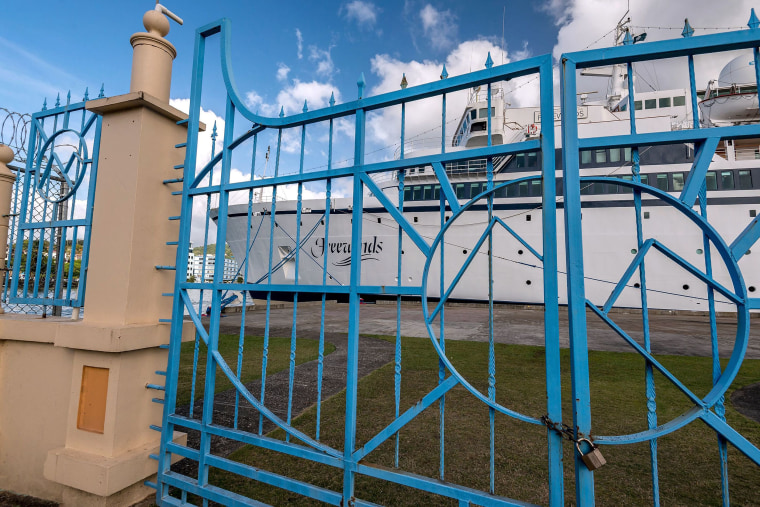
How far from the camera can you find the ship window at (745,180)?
12.0 meters

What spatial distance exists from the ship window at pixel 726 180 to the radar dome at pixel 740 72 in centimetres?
671

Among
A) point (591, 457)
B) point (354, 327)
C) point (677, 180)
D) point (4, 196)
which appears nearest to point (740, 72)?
point (677, 180)

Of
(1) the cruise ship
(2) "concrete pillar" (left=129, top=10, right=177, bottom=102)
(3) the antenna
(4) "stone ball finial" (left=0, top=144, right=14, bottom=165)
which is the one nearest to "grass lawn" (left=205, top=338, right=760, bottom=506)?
(2) "concrete pillar" (left=129, top=10, right=177, bottom=102)

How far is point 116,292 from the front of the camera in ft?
7.95

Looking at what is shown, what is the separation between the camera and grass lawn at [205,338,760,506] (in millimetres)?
2443

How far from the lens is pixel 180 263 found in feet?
8.28

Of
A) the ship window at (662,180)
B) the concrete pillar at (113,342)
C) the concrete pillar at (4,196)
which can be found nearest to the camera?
the concrete pillar at (113,342)

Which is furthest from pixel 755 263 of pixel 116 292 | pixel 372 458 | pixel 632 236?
pixel 116 292

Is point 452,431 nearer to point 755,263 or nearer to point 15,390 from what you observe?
point 15,390

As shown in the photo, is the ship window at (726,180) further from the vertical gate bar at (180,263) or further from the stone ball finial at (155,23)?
the stone ball finial at (155,23)

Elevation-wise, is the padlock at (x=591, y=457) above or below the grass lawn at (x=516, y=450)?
above

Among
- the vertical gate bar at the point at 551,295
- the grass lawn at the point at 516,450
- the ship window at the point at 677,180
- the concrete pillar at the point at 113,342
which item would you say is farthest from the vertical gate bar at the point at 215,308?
the ship window at the point at 677,180

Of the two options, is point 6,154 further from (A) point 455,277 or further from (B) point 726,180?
(B) point 726,180

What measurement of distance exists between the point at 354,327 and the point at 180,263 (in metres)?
1.48
